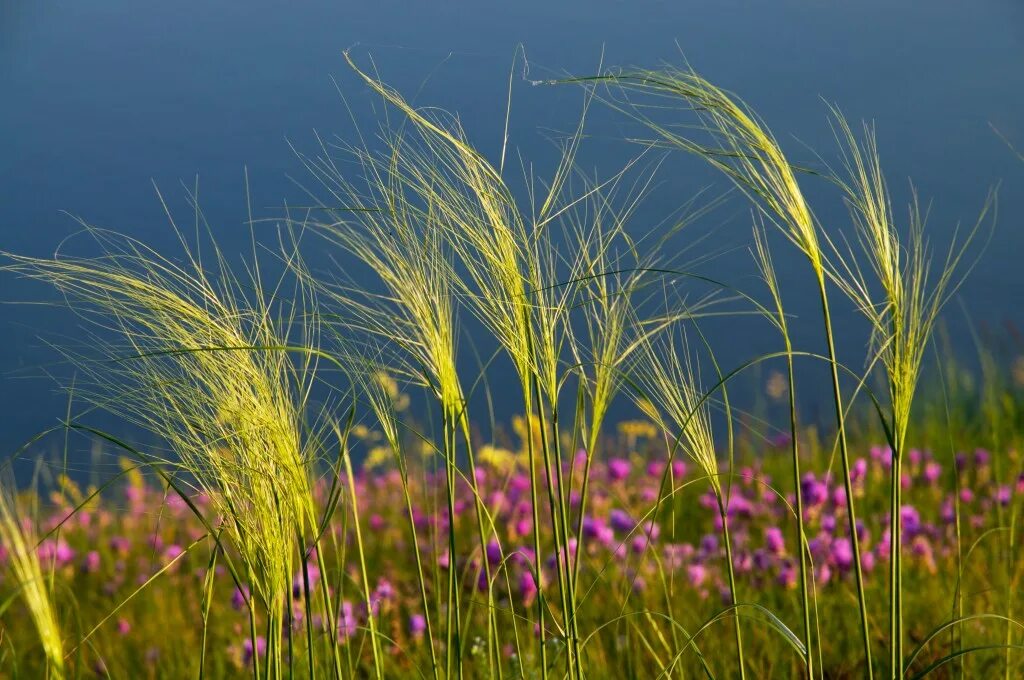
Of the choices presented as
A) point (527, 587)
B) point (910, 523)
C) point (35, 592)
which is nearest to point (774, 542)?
point (910, 523)

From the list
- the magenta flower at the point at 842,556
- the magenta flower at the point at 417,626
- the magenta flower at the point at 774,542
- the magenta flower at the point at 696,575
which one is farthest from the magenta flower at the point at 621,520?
the magenta flower at the point at 417,626

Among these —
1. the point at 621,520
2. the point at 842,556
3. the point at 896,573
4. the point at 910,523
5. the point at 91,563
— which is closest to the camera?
the point at 896,573

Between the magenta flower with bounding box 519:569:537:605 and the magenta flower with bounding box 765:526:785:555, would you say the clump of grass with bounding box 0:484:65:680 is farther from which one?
the magenta flower with bounding box 765:526:785:555

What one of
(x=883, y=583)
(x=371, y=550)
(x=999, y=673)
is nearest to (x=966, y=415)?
(x=883, y=583)

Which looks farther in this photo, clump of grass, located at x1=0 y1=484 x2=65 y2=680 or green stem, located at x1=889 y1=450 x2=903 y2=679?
green stem, located at x1=889 y1=450 x2=903 y2=679

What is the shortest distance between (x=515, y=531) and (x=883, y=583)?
1.35m

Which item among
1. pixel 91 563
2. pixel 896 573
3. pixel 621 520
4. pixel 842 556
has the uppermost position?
pixel 896 573

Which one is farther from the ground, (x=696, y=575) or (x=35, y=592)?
(x=35, y=592)

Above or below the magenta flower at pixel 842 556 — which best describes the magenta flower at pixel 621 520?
below

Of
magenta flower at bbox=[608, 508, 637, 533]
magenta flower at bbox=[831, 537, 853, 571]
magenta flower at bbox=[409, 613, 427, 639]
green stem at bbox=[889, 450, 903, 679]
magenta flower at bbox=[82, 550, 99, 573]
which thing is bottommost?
magenta flower at bbox=[82, 550, 99, 573]

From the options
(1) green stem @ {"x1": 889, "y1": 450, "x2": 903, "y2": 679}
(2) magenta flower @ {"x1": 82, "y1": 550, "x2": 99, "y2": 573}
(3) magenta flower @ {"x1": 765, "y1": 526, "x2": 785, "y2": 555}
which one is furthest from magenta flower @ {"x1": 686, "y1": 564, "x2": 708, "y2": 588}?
(2) magenta flower @ {"x1": 82, "y1": 550, "x2": 99, "y2": 573}

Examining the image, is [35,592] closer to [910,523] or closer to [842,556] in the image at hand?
[842,556]

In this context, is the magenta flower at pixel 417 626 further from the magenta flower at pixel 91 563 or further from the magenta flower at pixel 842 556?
the magenta flower at pixel 91 563

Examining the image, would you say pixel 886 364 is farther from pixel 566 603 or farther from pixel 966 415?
pixel 966 415
